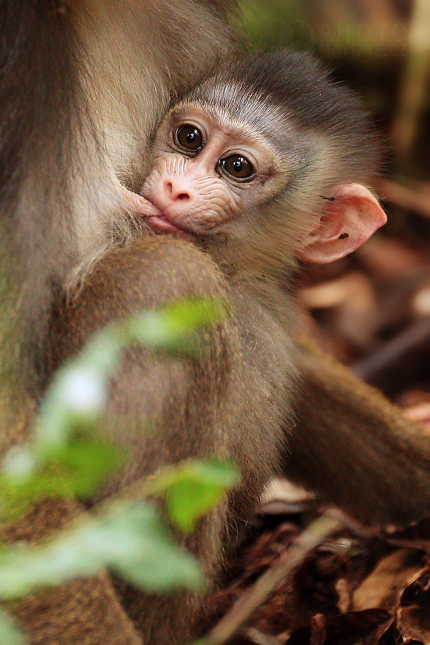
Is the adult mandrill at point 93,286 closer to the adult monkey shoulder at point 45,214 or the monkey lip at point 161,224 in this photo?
the adult monkey shoulder at point 45,214

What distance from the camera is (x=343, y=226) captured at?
3.45 m

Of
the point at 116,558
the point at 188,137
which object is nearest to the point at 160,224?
the point at 188,137

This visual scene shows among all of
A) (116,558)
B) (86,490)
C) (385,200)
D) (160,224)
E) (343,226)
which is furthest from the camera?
(385,200)

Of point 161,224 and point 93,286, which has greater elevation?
point 161,224

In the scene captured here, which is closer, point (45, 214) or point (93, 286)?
point (45, 214)

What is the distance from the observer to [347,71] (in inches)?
325

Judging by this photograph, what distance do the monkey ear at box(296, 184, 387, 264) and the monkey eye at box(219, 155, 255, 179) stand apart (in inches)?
16.5

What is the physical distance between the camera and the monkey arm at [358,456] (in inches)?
151

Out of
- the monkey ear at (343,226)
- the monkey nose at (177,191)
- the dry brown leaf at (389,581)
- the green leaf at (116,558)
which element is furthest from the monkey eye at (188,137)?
the green leaf at (116,558)

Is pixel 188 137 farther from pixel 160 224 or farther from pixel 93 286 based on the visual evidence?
pixel 93 286

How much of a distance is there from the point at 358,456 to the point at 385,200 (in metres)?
1.20

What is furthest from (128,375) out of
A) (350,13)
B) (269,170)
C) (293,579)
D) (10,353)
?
(350,13)

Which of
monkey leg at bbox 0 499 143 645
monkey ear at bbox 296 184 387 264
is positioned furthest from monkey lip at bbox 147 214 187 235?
monkey leg at bbox 0 499 143 645

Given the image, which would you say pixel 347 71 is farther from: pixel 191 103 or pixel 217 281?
pixel 217 281
